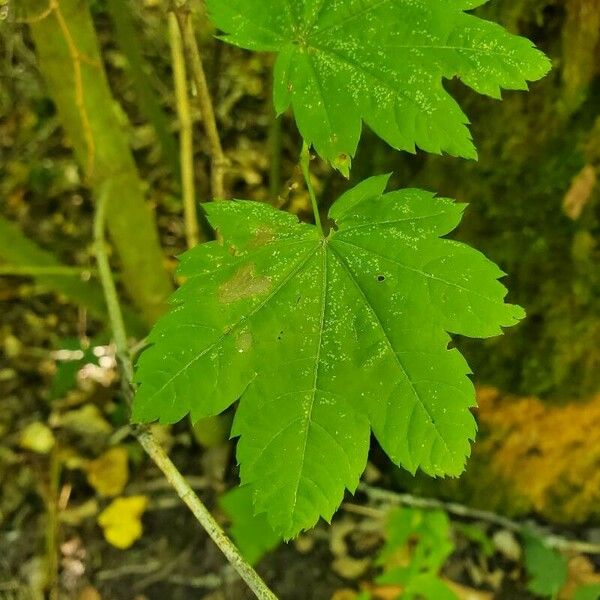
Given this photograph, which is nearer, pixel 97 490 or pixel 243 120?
pixel 97 490

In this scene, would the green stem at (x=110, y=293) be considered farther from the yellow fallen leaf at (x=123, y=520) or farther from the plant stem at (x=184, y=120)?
the yellow fallen leaf at (x=123, y=520)

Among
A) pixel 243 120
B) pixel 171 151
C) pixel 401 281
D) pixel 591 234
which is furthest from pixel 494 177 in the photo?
pixel 243 120

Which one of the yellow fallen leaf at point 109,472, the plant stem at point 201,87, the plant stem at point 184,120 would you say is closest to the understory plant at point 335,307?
the plant stem at point 201,87

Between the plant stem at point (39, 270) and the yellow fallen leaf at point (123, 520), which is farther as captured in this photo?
the yellow fallen leaf at point (123, 520)

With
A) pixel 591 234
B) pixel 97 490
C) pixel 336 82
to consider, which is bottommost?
pixel 97 490

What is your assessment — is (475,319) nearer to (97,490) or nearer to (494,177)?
(494,177)

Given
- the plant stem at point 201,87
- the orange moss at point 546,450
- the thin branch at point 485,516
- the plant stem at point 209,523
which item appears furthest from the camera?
the thin branch at point 485,516
